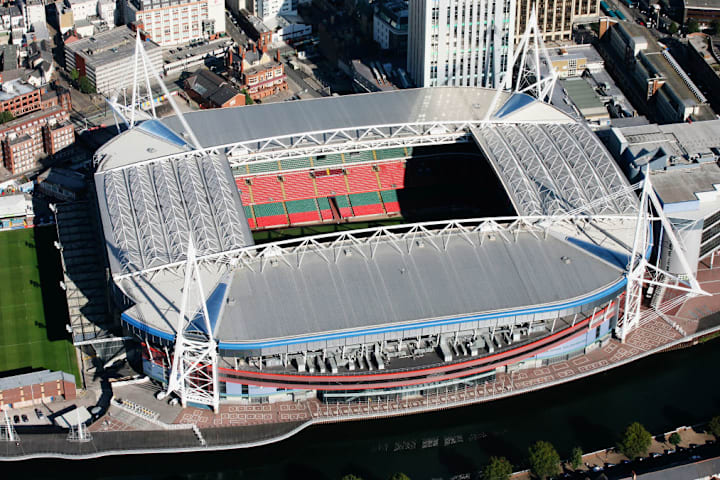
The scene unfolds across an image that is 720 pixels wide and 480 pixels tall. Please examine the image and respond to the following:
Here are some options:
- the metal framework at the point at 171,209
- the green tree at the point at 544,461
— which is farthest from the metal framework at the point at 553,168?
the metal framework at the point at 171,209

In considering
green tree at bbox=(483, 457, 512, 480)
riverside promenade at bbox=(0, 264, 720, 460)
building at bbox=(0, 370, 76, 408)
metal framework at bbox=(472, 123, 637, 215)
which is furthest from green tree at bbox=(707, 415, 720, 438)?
building at bbox=(0, 370, 76, 408)

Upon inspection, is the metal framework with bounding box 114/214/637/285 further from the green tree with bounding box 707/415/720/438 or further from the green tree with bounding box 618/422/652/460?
the green tree with bounding box 618/422/652/460

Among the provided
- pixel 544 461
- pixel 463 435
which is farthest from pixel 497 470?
pixel 463 435

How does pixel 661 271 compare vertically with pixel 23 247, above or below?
above

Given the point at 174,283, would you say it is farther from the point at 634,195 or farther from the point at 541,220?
the point at 634,195

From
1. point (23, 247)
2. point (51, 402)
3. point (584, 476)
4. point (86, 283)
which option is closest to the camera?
point (584, 476)

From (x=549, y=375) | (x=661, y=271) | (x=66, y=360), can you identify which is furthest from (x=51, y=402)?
(x=661, y=271)
